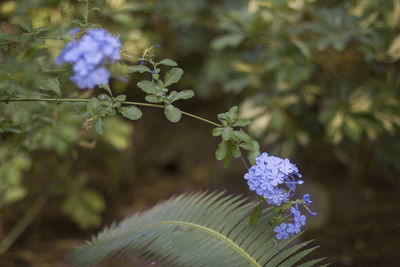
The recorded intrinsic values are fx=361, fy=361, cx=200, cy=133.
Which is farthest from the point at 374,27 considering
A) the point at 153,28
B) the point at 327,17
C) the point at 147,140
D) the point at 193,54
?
the point at 147,140

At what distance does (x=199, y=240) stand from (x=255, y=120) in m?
1.31

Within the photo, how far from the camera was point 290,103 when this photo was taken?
2283 millimetres

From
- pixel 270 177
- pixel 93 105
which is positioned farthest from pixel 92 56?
pixel 270 177

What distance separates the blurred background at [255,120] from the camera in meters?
1.82

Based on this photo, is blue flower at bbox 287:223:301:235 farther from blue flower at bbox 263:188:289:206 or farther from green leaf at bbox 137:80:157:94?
green leaf at bbox 137:80:157:94

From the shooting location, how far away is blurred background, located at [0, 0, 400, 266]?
1818 mm

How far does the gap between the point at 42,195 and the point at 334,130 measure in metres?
1.97

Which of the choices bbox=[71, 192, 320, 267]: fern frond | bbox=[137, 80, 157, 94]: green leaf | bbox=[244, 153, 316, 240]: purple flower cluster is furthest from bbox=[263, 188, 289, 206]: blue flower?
bbox=[137, 80, 157, 94]: green leaf

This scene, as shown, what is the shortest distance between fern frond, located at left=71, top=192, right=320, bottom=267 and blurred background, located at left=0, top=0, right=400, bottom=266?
513mm

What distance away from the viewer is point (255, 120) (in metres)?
2.30

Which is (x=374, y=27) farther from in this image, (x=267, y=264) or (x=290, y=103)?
(x=267, y=264)

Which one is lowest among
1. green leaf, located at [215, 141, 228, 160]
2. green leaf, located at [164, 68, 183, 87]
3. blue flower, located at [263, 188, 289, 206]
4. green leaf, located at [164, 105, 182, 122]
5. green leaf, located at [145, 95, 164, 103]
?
blue flower, located at [263, 188, 289, 206]

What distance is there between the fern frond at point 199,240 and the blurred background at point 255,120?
0.51 m

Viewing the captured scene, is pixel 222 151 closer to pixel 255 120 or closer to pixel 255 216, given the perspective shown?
pixel 255 216
